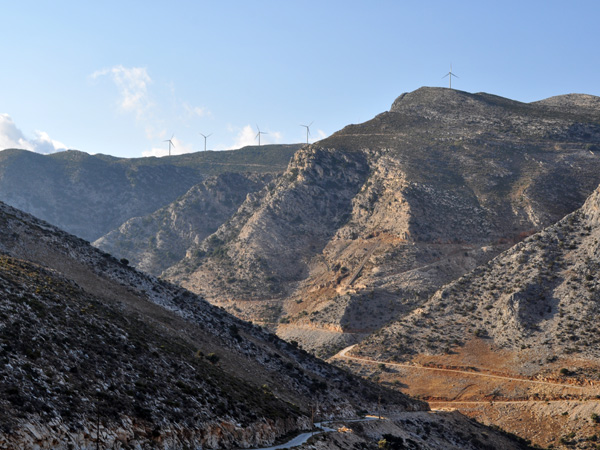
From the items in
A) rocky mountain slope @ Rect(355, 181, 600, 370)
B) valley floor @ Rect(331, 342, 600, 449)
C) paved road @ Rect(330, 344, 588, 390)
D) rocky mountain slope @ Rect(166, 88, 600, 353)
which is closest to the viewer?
valley floor @ Rect(331, 342, 600, 449)

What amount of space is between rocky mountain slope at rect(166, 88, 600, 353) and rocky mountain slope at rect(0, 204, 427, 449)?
48.7 m

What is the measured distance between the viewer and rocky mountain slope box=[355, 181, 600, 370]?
96.9 meters

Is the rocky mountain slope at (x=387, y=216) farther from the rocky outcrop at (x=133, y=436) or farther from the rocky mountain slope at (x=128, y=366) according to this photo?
the rocky outcrop at (x=133, y=436)

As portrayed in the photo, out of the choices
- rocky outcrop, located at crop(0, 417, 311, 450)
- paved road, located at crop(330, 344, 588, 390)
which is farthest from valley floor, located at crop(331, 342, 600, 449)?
rocky outcrop, located at crop(0, 417, 311, 450)

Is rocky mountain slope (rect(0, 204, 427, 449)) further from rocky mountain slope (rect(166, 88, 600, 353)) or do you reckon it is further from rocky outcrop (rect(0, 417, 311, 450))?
rocky mountain slope (rect(166, 88, 600, 353))

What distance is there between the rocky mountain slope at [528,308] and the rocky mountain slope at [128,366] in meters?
25.0

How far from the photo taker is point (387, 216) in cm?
15762

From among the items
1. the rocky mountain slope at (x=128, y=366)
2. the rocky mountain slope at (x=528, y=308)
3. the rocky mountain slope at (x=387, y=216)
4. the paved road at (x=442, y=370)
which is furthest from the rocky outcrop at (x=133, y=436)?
the rocky mountain slope at (x=387, y=216)

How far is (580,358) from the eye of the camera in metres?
91.5

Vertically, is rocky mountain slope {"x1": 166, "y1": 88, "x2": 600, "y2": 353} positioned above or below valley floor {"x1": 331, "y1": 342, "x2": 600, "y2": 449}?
above

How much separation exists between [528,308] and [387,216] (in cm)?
5625

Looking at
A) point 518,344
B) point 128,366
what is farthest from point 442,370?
point 128,366

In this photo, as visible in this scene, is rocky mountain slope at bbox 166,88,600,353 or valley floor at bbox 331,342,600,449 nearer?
valley floor at bbox 331,342,600,449

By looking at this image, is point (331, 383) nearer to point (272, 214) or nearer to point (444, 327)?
point (444, 327)
